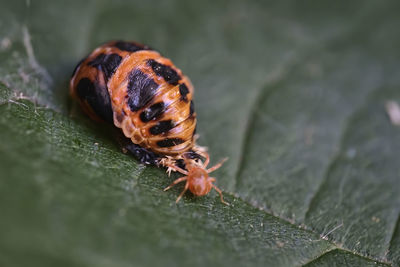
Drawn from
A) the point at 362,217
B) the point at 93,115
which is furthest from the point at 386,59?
the point at 93,115

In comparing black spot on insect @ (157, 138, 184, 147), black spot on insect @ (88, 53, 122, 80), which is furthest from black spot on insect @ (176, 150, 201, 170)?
black spot on insect @ (88, 53, 122, 80)

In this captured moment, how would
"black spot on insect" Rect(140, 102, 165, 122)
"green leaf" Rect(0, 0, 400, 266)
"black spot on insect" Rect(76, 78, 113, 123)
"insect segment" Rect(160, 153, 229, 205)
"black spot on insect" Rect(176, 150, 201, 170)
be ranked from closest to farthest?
1. "green leaf" Rect(0, 0, 400, 266)
2. "insect segment" Rect(160, 153, 229, 205)
3. "black spot on insect" Rect(140, 102, 165, 122)
4. "black spot on insect" Rect(76, 78, 113, 123)
5. "black spot on insect" Rect(176, 150, 201, 170)

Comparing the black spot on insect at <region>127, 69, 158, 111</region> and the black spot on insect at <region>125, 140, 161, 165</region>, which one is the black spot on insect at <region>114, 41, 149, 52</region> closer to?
the black spot on insect at <region>127, 69, 158, 111</region>

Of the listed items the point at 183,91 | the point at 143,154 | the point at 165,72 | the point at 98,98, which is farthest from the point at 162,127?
the point at 98,98

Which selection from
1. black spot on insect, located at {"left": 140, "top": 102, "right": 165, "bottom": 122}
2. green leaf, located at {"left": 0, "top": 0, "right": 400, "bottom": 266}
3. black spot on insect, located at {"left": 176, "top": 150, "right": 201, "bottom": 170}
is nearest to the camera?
green leaf, located at {"left": 0, "top": 0, "right": 400, "bottom": 266}

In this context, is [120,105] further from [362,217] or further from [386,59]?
[386,59]

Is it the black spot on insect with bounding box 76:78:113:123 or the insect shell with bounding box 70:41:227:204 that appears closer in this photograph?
the insect shell with bounding box 70:41:227:204

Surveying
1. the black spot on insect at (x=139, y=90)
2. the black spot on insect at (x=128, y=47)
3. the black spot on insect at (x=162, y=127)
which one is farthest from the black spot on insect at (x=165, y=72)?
the black spot on insect at (x=162, y=127)

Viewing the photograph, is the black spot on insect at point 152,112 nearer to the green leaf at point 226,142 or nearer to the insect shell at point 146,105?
the insect shell at point 146,105
